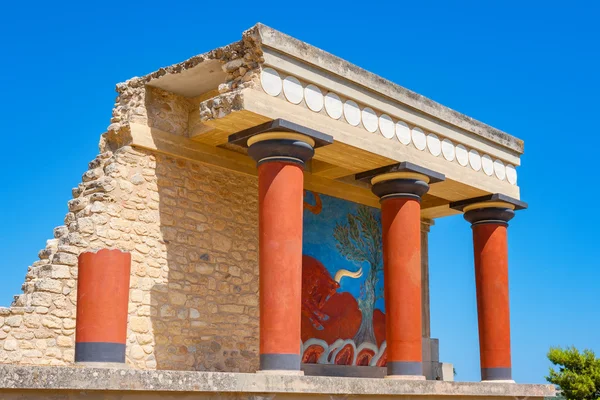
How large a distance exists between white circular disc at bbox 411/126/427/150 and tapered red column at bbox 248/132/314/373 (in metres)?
2.37

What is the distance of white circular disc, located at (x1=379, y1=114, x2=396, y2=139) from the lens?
33.9 feet

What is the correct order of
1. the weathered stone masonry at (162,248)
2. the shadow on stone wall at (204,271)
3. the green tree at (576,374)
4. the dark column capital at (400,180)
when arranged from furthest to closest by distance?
the green tree at (576,374)
the dark column capital at (400,180)
the shadow on stone wall at (204,271)
the weathered stone masonry at (162,248)

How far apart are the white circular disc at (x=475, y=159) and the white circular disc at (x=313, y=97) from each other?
11.6 ft

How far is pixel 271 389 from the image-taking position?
715cm

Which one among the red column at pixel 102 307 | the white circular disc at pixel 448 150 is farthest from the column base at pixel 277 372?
the white circular disc at pixel 448 150

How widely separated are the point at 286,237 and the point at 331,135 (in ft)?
5.28

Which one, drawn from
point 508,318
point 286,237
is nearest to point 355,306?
point 508,318

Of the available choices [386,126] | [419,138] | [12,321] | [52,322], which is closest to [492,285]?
[419,138]

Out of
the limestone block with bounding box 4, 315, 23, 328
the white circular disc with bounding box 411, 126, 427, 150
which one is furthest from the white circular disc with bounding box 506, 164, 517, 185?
the limestone block with bounding box 4, 315, 23, 328

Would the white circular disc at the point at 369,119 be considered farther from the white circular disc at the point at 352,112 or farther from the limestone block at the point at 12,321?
the limestone block at the point at 12,321

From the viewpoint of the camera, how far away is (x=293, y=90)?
29.9 ft

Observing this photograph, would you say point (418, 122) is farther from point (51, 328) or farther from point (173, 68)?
point (51, 328)

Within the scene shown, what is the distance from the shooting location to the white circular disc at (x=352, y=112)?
9836 millimetres

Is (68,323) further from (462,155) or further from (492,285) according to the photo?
(492,285)
